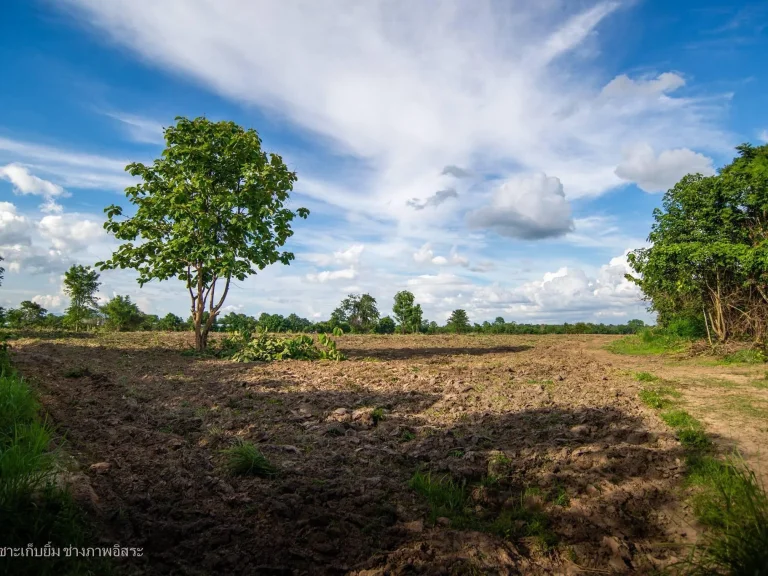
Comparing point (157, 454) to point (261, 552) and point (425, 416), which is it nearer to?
point (261, 552)

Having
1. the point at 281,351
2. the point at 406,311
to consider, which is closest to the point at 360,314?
the point at 406,311

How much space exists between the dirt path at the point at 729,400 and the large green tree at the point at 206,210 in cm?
1163

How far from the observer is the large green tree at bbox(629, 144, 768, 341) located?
1439 cm

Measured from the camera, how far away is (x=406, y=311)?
37.8m

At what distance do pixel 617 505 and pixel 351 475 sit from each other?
249 centimetres

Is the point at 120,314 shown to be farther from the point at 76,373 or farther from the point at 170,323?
the point at 76,373

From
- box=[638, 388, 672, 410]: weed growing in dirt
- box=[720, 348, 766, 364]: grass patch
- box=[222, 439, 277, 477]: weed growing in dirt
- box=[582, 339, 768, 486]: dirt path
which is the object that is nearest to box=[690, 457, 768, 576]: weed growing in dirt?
box=[582, 339, 768, 486]: dirt path

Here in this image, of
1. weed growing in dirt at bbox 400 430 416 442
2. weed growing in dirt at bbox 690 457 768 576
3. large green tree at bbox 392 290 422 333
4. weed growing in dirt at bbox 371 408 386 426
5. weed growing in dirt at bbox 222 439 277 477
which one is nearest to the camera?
weed growing in dirt at bbox 690 457 768 576

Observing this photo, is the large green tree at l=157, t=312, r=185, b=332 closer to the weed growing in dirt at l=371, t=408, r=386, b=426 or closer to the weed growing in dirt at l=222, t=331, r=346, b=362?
the weed growing in dirt at l=222, t=331, r=346, b=362

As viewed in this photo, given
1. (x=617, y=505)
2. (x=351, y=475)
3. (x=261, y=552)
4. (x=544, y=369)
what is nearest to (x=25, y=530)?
(x=261, y=552)

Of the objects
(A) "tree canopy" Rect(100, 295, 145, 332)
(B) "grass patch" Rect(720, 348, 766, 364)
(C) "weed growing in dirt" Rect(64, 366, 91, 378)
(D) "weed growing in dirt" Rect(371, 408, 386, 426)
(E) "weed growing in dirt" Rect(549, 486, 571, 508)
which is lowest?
(E) "weed growing in dirt" Rect(549, 486, 571, 508)

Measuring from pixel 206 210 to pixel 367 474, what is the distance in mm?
12386

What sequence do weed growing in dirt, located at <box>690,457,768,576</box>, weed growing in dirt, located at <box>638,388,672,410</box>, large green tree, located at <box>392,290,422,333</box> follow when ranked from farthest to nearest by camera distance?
large green tree, located at <box>392,290,422,333</box>
weed growing in dirt, located at <box>638,388,672,410</box>
weed growing in dirt, located at <box>690,457,768,576</box>

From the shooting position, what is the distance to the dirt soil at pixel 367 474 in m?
3.42
